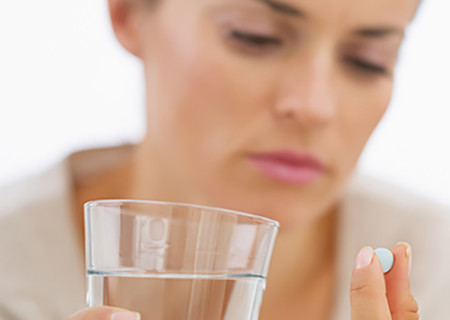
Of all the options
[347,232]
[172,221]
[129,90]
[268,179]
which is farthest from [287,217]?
[129,90]

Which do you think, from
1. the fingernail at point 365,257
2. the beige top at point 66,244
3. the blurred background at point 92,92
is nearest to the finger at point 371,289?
the fingernail at point 365,257

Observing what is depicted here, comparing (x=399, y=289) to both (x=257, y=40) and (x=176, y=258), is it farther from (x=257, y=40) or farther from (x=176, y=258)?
(x=257, y=40)

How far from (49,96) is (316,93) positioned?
41.7 inches

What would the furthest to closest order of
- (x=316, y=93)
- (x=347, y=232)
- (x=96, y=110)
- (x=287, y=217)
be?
(x=96, y=110) → (x=347, y=232) → (x=287, y=217) → (x=316, y=93)

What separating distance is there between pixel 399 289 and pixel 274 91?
492mm

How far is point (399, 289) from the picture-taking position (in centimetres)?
46

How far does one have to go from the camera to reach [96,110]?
1714 mm

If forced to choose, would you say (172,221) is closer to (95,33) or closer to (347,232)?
(347,232)

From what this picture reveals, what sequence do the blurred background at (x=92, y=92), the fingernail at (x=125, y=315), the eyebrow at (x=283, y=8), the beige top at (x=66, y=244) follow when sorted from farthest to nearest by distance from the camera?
the blurred background at (x=92, y=92), the beige top at (x=66, y=244), the eyebrow at (x=283, y=8), the fingernail at (x=125, y=315)

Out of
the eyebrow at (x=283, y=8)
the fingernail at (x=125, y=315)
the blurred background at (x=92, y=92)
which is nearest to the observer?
the fingernail at (x=125, y=315)

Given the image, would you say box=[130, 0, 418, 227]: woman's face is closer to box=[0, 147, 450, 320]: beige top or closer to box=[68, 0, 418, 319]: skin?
box=[68, 0, 418, 319]: skin

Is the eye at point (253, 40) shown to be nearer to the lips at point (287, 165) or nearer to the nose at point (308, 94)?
the nose at point (308, 94)

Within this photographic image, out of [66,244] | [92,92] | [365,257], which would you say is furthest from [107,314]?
[92,92]

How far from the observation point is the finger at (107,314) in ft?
1.34
